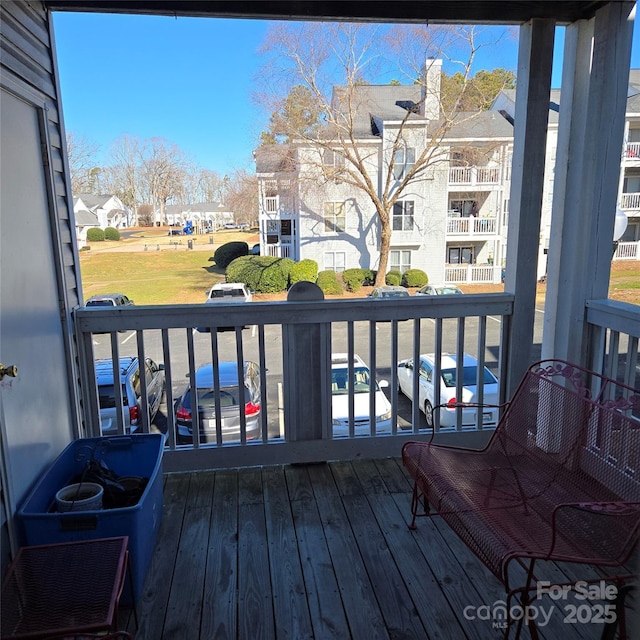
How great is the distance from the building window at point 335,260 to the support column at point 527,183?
3.01ft

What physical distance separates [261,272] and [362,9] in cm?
135

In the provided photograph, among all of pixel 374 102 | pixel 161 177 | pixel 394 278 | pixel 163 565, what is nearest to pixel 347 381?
pixel 394 278

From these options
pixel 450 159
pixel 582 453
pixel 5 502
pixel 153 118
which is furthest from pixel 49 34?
pixel 582 453

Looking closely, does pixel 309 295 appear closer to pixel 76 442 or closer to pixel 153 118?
pixel 76 442

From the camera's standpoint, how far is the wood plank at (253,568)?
1485 millimetres

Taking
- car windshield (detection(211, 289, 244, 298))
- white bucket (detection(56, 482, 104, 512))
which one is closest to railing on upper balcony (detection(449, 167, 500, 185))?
car windshield (detection(211, 289, 244, 298))

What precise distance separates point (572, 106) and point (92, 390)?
282 cm

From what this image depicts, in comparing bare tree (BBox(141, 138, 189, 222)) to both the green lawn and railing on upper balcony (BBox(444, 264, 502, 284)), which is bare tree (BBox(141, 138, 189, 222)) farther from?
railing on upper balcony (BBox(444, 264, 502, 284))

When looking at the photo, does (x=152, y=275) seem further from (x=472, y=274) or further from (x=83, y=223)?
(x=472, y=274)

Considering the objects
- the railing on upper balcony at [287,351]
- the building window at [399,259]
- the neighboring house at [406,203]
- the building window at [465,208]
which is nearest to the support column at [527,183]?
the railing on upper balcony at [287,351]

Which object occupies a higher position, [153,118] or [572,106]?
[153,118]

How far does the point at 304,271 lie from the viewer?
2514 millimetres

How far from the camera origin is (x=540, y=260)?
2.51 m

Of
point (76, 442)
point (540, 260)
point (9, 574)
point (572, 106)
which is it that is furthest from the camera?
point (540, 260)
